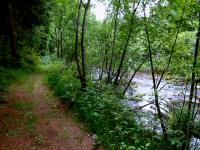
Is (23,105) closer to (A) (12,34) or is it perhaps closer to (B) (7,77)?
(B) (7,77)

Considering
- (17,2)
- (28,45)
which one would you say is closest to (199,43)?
(17,2)

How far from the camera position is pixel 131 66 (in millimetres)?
15008

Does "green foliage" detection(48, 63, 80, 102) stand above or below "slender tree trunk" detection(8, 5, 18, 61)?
below

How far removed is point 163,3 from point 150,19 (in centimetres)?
94

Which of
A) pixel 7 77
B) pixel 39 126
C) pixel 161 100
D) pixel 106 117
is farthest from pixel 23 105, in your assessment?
pixel 161 100

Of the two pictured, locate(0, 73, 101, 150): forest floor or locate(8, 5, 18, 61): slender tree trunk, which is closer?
locate(0, 73, 101, 150): forest floor

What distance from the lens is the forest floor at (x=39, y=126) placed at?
7.55 m

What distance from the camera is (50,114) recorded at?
10.1 metres

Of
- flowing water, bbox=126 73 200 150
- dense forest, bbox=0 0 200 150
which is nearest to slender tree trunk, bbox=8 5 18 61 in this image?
dense forest, bbox=0 0 200 150

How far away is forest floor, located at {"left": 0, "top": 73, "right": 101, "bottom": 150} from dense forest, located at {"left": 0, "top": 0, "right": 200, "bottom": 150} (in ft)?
1.28

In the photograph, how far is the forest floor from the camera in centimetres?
755

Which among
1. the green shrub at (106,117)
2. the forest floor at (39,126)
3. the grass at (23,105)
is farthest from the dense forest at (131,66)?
the grass at (23,105)

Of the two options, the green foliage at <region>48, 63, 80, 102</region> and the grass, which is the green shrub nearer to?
the green foliage at <region>48, 63, 80, 102</region>

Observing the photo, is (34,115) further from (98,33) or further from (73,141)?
(98,33)
